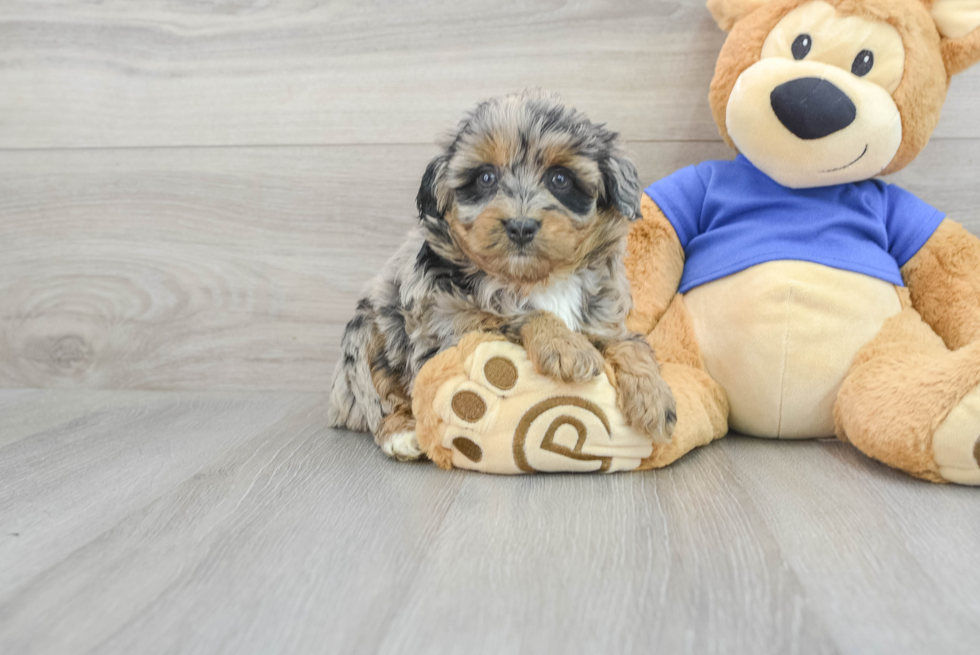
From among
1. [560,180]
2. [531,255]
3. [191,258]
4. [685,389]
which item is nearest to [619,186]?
[560,180]

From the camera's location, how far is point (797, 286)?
1.59 m

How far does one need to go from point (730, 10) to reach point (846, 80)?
37 cm

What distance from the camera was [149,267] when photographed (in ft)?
7.49

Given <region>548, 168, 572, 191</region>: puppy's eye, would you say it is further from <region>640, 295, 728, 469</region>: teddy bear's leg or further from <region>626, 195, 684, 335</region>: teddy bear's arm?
<region>640, 295, 728, 469</region>: teddy bear's leg

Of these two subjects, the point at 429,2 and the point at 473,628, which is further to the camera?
the point at 429,2

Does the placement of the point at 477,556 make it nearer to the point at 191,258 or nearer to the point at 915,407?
the point at 915,407

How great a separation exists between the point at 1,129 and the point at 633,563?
2.42 m

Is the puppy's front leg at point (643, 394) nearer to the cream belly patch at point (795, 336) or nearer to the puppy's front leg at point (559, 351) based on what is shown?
the puppy's front leg at point (559, 351)

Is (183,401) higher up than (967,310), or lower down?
lower down

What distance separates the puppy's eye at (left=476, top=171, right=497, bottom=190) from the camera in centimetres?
141

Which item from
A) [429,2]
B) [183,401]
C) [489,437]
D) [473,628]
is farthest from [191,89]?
[473,628]

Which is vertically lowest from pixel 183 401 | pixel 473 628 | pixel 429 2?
pixel 183 401

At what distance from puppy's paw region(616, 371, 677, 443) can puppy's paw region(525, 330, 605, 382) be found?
2.8 inches

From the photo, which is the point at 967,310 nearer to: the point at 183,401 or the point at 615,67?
the point at 615,67
